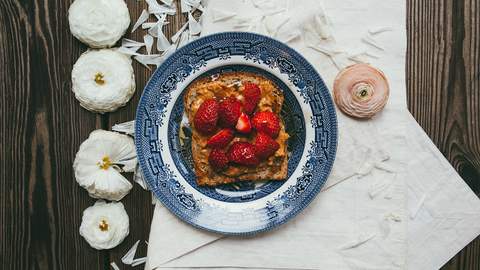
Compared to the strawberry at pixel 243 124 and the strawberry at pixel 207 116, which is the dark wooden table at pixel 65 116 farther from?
the strawberry at pixel 243 124

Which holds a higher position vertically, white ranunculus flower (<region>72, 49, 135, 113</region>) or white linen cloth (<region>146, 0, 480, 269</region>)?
white ranunculus flower (<region>72, 49, 135, 113</region>)

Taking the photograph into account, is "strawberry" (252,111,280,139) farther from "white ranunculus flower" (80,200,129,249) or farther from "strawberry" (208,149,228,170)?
"white ranunculus flower" (80,200,129,249)

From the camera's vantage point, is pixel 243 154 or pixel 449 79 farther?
pixel 449 79

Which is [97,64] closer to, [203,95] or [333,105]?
[203,95]

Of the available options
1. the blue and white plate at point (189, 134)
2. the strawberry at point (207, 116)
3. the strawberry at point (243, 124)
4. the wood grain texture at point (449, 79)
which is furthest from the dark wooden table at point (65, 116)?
the strawberry at point (243, 124)

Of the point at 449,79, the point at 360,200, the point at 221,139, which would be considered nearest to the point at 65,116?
the point at 221,139

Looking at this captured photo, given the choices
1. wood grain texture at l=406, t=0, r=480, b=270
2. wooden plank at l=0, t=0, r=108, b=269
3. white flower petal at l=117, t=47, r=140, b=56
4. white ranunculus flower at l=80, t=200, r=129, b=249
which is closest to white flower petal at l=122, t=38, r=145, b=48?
white flower petal at l=117, t=47, r=140, b=56

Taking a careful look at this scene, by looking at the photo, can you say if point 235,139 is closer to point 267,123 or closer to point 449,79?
point 267,123
